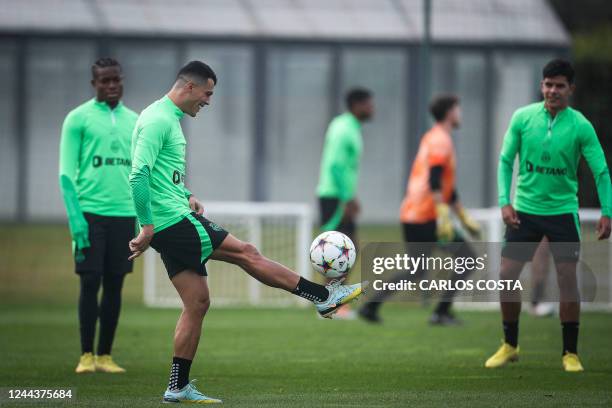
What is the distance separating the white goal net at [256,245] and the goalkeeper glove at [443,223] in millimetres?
2743

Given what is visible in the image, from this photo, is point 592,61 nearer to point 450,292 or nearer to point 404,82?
point 404,82

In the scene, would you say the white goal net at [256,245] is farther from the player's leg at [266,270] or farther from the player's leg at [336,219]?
the player's leg at [266,270]

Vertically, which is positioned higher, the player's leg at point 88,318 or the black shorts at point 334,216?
the black shorts at point 334,216

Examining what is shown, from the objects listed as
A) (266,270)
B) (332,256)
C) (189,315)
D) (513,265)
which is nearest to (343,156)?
(513,265)

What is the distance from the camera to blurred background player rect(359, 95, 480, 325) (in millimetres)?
13023

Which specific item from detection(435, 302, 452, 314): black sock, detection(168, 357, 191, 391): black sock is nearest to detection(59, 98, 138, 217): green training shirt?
detection(168, 357, 191, 391): black sock

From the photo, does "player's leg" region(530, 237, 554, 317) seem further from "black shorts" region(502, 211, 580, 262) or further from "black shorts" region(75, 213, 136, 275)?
"black shorts" region(75, 213, 136, 275)

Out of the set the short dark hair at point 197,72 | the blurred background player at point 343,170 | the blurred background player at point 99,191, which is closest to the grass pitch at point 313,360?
the blurred background player at point 99,191

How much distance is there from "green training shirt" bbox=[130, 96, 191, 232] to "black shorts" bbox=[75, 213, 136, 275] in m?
1.71

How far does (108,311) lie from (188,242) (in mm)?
2136

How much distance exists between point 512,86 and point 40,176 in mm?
8622

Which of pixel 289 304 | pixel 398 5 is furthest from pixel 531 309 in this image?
pixel 398 5

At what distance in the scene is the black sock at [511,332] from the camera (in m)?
9.50

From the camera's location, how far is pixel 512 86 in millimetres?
23000
